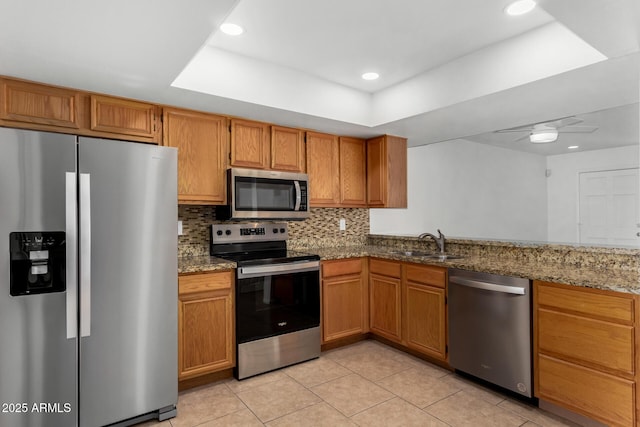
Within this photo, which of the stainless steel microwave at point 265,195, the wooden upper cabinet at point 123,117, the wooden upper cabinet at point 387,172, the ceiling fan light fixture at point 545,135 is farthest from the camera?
the ceiling fan light fixture at point 545,135

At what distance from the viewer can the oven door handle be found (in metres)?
2.69

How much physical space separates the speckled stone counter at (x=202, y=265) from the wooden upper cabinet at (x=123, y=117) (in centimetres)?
98

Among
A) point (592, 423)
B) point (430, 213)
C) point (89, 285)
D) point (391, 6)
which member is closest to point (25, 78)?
point (89, 285)

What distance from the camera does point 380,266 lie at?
11.1ft

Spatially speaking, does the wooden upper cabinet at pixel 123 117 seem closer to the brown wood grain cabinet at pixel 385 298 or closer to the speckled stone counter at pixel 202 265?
the speckled stone counter at pixel 202 265

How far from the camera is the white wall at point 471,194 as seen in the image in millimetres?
4516

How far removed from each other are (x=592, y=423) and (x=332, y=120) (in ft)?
9.02

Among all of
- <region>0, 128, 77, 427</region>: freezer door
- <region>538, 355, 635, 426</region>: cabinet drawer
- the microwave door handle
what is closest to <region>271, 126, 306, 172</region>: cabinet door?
the microwave door handle

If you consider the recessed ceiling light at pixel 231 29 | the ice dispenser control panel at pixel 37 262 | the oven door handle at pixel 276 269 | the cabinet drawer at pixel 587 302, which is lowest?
the cabinet drawer at pixel 587 302

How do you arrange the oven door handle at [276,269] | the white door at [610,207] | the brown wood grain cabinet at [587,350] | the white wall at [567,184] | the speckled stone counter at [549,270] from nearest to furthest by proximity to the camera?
the brown wood grain cabinet at [587,350]
the speckled stone counter at [549,270]
the oven door handle at [276,269]
the white door at [610,207]
the white wall at [567,184]

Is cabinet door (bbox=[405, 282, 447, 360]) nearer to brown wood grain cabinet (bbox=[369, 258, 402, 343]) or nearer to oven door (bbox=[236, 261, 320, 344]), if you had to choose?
brown wood grain cabinet (bbox=[369, 258, 402, 343])

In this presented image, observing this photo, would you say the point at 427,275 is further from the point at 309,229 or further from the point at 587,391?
the point at 309,229

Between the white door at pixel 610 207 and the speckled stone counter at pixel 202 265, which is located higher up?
the white door at pixel 610 207

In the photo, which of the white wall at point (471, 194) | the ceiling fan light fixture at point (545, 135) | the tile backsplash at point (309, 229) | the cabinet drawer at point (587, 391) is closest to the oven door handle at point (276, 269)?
the tile backsplash at point (309, 229)
